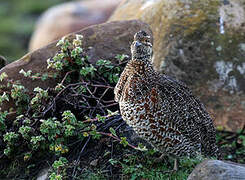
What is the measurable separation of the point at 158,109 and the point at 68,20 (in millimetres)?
9779

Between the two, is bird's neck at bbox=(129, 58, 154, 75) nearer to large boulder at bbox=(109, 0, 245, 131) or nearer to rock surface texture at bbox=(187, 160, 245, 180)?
rock surface texture at bbox=(187, 160, 245, 180)

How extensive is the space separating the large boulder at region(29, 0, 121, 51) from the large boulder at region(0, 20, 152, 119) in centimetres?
711

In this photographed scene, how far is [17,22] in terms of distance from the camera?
880 inches

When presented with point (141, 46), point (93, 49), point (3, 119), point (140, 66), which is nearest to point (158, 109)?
point (140, 66)

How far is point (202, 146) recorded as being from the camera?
242 inches

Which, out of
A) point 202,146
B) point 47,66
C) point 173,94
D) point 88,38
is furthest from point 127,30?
point 202,146

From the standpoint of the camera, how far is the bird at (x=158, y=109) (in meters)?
5.66

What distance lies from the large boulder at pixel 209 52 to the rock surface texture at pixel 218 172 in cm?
318

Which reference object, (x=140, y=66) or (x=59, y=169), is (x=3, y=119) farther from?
(x=140, y=66)

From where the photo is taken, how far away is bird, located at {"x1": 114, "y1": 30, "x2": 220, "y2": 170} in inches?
223

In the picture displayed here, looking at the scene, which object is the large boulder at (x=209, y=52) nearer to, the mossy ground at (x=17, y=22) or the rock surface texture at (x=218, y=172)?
the rock surface texture at (x=218, y=172)

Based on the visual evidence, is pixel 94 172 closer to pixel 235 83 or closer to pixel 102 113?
pixel 102 113

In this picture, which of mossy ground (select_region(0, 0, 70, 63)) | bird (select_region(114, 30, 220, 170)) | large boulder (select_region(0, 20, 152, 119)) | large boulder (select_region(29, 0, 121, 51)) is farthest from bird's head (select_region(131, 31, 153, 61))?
mossy ground (select_region(0, 0, 70, 63))

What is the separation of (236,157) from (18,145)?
340cm
